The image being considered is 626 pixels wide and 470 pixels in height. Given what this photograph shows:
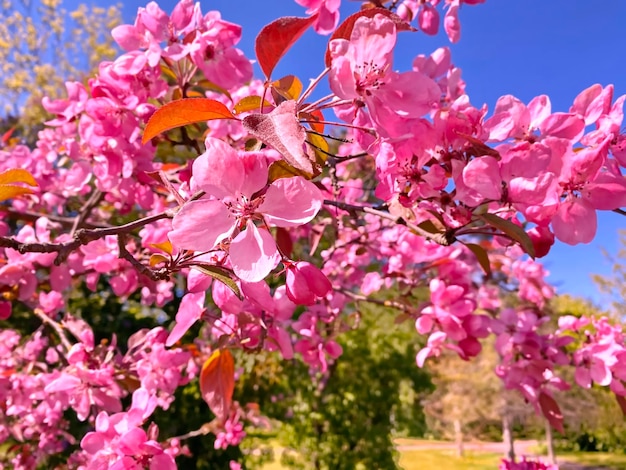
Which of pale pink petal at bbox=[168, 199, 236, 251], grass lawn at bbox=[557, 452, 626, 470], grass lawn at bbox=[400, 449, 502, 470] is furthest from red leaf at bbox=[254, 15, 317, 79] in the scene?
grass lawn at bbox=[557, 452, 626, 470]

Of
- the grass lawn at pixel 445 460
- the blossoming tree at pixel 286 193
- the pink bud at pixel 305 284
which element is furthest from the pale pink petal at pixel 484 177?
the grass lawn at pixel 445 460

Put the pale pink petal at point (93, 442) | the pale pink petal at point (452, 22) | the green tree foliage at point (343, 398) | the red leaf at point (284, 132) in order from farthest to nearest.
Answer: the green tree foliage at point (343, 398) → the pale pink petal at point (452, 22) → the pale pink petal at point (93, 442) → the red leaf at point (284, 132)

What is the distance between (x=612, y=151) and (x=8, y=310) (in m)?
1.34

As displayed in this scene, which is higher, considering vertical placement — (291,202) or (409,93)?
(409,93)

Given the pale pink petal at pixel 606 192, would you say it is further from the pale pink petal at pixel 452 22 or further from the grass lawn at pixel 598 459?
the grass lawn at pixel 598 459

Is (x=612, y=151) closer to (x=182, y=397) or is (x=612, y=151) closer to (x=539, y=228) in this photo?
(x=539, y=228)

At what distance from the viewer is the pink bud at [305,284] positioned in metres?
0.59

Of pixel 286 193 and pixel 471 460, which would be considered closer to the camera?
pixel 286 193

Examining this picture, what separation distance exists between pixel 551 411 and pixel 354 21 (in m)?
1.12

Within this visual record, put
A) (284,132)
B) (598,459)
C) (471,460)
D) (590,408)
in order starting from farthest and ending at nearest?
(471,460)
(598,459)
(590,408)
(284,132)

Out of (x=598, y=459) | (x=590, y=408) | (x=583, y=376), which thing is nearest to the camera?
(x=583, y=376)

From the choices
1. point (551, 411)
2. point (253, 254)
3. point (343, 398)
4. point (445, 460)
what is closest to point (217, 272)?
point (253, 254)

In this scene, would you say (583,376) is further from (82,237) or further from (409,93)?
(82,237)

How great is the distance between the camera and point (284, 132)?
1.59 ft
